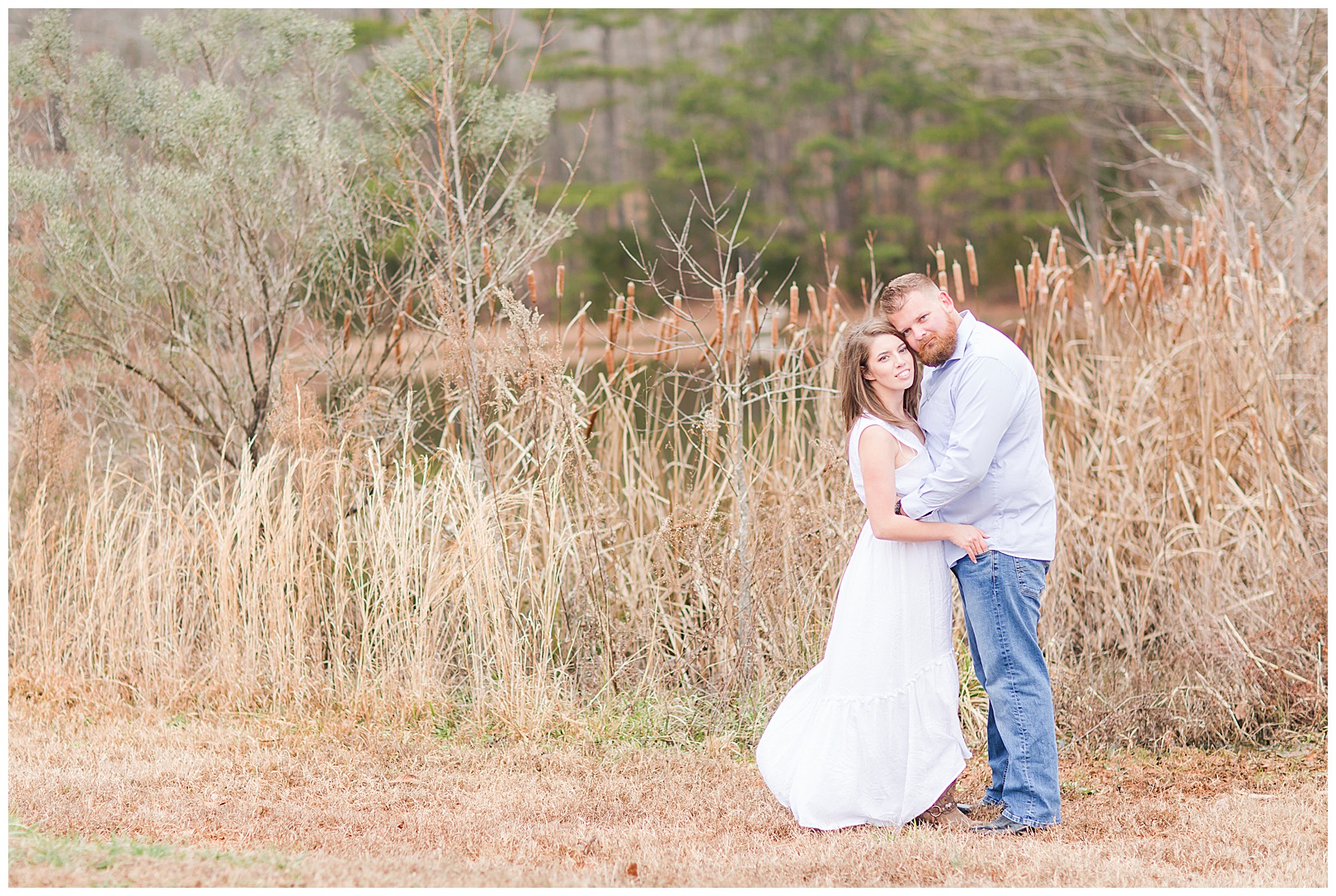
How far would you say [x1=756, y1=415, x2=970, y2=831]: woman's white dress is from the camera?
3326 millimetres

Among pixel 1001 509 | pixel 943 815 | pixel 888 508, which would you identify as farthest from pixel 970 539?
pixel 943 815

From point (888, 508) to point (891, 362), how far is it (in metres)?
0.40

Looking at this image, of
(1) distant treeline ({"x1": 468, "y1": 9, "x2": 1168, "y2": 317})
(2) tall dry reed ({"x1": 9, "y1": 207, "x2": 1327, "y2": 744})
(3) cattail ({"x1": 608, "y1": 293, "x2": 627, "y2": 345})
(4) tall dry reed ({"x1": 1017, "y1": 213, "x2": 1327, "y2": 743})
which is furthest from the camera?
(1) distant treeline ({"x1": 468, "y1": 9, "x2": 1168, "y2": 317})

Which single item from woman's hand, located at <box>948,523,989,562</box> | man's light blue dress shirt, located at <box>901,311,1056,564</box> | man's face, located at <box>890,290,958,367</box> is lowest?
woman's hand, located at <box>948,523,989,562</box>

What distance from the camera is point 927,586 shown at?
3330 mm

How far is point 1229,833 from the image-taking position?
333 centimetres

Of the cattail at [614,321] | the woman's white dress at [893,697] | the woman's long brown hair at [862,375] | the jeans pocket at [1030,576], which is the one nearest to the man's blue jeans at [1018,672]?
the jeans pocket at [1030,576]

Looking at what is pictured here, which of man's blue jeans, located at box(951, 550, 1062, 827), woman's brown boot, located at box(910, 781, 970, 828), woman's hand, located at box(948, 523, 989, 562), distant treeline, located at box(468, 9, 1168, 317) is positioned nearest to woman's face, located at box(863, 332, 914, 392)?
woman's hand, located at box(948, 523, 989, 562)

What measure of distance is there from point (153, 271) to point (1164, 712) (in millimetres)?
4629

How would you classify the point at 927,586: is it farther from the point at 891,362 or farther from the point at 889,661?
the point at 891,362

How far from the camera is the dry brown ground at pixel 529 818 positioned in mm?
3025

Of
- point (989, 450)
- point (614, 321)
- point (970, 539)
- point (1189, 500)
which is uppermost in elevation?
point (614, 321)

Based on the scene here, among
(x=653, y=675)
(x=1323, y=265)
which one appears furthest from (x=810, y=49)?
(x=653, y=675)

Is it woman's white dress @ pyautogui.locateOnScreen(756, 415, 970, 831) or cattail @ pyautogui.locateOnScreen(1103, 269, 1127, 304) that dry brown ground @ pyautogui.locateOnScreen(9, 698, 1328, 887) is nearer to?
woman's white dress @ pyautogui.locateOnScreen(756, 415, 970, 831)
